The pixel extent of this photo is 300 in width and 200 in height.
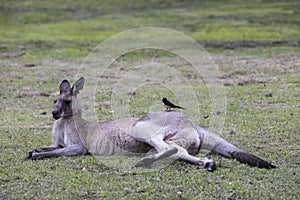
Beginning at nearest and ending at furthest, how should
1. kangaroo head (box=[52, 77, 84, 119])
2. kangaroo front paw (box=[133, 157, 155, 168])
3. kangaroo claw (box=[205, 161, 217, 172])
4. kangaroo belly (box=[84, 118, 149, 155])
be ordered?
kangaroo claw (box=[205, 161, 217, 172]) → kangaroo front paw (box=[133, 157, 155, 168]) → kangaroo belly (box=[84, 118, 149, 155]) → kangaroo head (box=[52, 77, 84, 119])

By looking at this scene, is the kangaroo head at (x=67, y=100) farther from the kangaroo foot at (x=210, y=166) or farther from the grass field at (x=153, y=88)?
the kangaroo foot at (x=210, y=166)

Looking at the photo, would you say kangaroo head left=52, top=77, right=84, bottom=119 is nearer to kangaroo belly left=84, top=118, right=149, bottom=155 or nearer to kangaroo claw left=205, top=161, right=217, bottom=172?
kangaroo belly left=84, top=118, right=149, bottom=155

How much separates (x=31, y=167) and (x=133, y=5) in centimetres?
2865

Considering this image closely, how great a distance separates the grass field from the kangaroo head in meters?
0.77

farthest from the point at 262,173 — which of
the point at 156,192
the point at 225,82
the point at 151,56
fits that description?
the point at 151,56

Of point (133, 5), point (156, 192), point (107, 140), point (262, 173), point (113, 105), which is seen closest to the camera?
point (156, 192)

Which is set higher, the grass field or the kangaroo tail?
the kangaroo tail

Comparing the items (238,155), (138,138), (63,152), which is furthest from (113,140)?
(238,155)

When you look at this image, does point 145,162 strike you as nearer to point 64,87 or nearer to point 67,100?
point 67,100

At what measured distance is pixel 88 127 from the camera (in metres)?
8.62

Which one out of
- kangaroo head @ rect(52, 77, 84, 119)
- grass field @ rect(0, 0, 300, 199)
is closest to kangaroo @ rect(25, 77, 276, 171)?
kangaroo head @ rect(52, 77, 84, 119)

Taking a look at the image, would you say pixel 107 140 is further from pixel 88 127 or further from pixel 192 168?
pixel 192 168

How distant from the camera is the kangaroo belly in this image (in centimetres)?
805

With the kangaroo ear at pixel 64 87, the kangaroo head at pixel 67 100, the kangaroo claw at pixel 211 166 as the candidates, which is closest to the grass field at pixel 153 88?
the kangaroo claw at pixel 211 166
